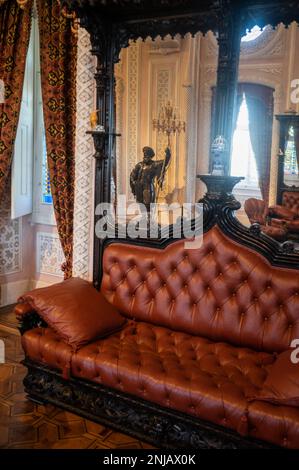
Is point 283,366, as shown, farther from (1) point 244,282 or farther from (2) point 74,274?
(2) point 74,274

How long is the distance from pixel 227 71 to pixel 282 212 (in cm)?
310

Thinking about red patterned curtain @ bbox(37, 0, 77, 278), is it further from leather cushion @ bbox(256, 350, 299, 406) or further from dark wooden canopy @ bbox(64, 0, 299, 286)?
leather cushion @ bbox(256, 350, 299, 406)

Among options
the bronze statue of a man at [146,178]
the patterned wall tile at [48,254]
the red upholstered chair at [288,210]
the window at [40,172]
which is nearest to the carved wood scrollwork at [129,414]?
the bronze statue of a man at [146,178]

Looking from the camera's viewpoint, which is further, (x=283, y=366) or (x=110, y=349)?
(x=110, y=349)

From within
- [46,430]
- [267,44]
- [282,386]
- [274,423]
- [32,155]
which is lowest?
[46,430]

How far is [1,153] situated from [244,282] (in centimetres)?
266

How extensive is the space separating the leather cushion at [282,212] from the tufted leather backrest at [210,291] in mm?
2799

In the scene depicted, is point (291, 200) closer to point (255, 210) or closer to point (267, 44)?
point (255, 210)

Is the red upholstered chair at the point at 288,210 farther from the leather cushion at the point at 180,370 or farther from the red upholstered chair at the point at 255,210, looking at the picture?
the leather cushion at the point at 180,370

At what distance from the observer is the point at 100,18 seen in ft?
10.6

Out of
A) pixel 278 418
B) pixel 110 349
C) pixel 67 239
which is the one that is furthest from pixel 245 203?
pixel 278 418

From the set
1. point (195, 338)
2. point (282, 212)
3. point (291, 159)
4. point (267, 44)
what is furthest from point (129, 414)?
point (267, 44)

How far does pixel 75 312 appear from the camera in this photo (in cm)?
287

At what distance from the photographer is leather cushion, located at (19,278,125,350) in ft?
9.13
